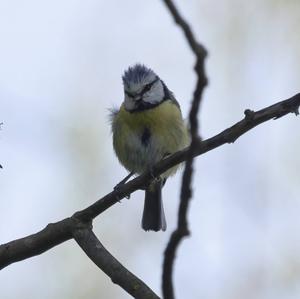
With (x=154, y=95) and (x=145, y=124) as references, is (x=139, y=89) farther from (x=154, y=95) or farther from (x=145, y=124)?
(x=145, y=124)

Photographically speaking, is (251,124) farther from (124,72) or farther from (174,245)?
(124,72)

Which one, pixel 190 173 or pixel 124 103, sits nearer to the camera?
pixel 190 173

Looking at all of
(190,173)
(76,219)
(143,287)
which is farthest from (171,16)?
(76,219)

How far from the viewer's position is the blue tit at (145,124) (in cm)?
411

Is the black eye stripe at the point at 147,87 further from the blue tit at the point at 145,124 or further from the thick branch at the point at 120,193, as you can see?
the thick branch at the point at 120,193

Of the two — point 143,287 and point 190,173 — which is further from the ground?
point 143,287

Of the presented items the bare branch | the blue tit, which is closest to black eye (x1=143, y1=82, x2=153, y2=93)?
the blue tit

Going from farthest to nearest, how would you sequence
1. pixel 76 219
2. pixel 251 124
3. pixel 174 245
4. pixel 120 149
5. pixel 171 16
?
1. pixel 120 149
2. pixel 76 219
3. pixel 251 124
4. pixel 174 245
5. pixel 171 16

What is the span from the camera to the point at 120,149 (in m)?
4.30

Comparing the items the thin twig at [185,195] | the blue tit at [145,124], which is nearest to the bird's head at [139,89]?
the blue tit at [145,124]

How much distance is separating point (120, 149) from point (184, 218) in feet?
10.4

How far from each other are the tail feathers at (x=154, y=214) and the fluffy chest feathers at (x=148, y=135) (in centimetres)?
47

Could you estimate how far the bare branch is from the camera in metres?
2.09

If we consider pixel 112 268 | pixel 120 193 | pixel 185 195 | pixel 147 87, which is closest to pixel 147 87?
pixel 147 87
